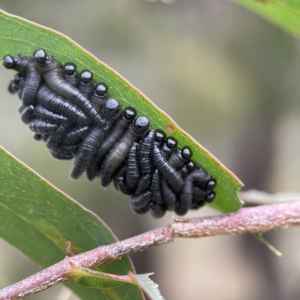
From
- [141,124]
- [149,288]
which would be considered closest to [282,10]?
[141,124]

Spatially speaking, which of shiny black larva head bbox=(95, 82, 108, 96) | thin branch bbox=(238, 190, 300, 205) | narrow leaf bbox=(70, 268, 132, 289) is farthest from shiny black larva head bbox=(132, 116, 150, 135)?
thin branch bbox=(238, 190, 300, 205)

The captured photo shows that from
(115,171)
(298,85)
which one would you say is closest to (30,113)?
(115,171)

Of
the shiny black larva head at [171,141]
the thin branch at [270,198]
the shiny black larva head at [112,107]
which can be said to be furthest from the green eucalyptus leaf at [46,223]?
the thin branch at [270,198]

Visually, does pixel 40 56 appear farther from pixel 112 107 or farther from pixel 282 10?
pixel 282 10

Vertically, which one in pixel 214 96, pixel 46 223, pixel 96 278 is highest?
pixel 214 96

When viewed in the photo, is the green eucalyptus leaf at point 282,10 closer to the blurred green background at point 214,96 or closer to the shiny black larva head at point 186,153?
the shiny black larva head at point 186,153

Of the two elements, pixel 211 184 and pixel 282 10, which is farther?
pixel 282 10
